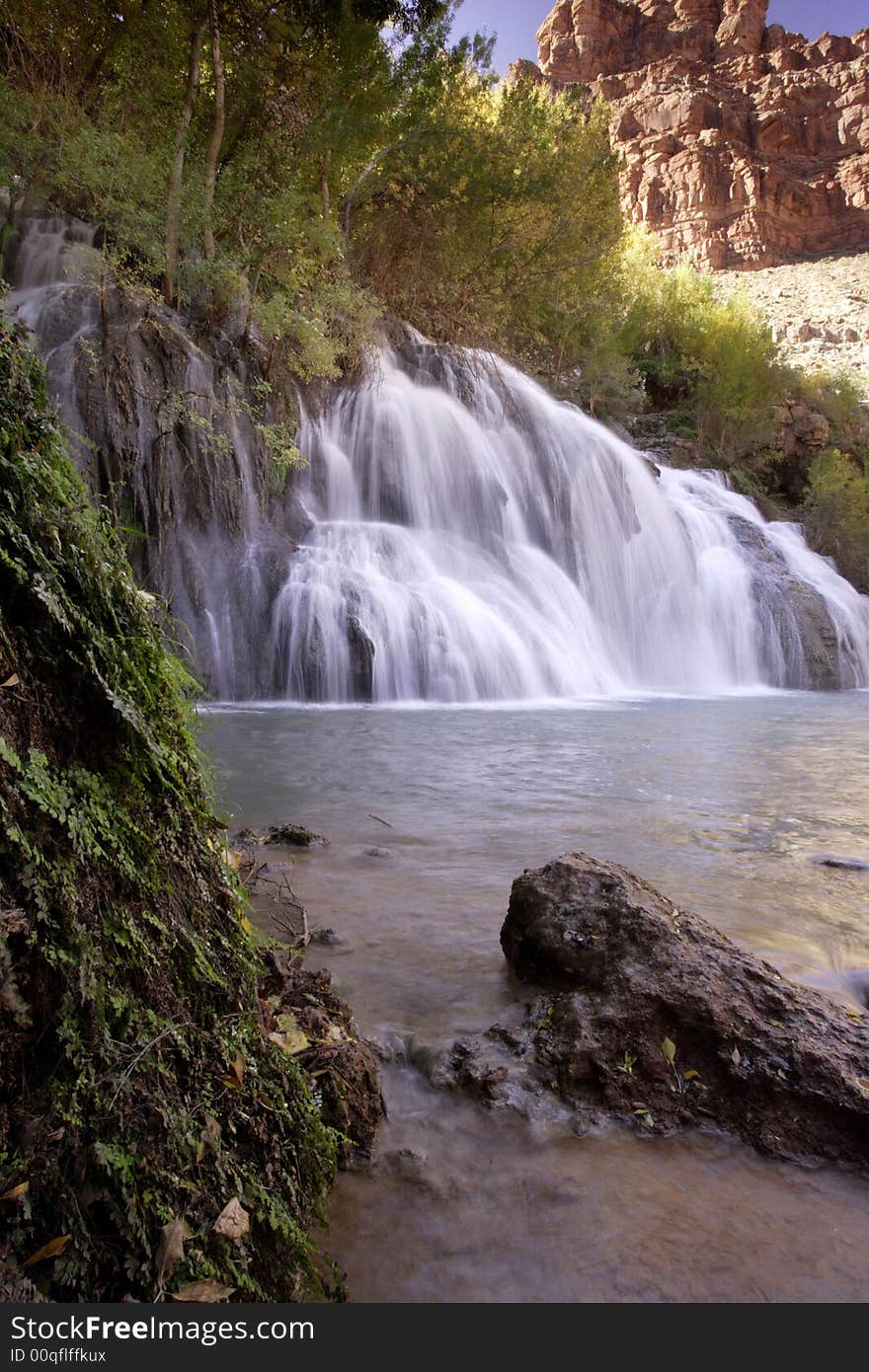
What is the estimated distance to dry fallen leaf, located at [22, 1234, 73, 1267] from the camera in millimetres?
1023

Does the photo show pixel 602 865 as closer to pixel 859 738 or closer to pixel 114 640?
pixel 114 640

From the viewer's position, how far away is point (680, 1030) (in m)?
2.21

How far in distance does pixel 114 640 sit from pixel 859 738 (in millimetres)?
10921

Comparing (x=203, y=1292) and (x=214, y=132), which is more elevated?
(x=214, y=132)

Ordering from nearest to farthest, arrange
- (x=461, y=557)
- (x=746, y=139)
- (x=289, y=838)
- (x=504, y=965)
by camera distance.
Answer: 1. (x=504, y=965)
2. (x=289, y=838)
3. (x=461, y=557)
4. (x=746, y=139)

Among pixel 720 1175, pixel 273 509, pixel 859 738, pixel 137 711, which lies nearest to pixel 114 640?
pixel 137 711

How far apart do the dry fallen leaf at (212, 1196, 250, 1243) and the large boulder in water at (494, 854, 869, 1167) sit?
1103mm

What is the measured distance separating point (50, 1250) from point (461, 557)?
15526 mm

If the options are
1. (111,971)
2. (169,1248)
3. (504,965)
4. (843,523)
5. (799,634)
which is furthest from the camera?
(843,523)

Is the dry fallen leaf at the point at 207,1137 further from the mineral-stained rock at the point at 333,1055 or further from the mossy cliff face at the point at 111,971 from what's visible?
the mineral-stained rock at the point at 333,1055

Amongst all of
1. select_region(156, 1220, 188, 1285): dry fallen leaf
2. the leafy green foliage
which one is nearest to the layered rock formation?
the leafy green foliage

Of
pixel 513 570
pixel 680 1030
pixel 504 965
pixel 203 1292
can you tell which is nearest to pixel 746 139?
pixel 513 570

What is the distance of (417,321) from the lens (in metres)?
24.0

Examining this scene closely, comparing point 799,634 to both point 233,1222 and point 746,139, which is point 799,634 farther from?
point 746,139
